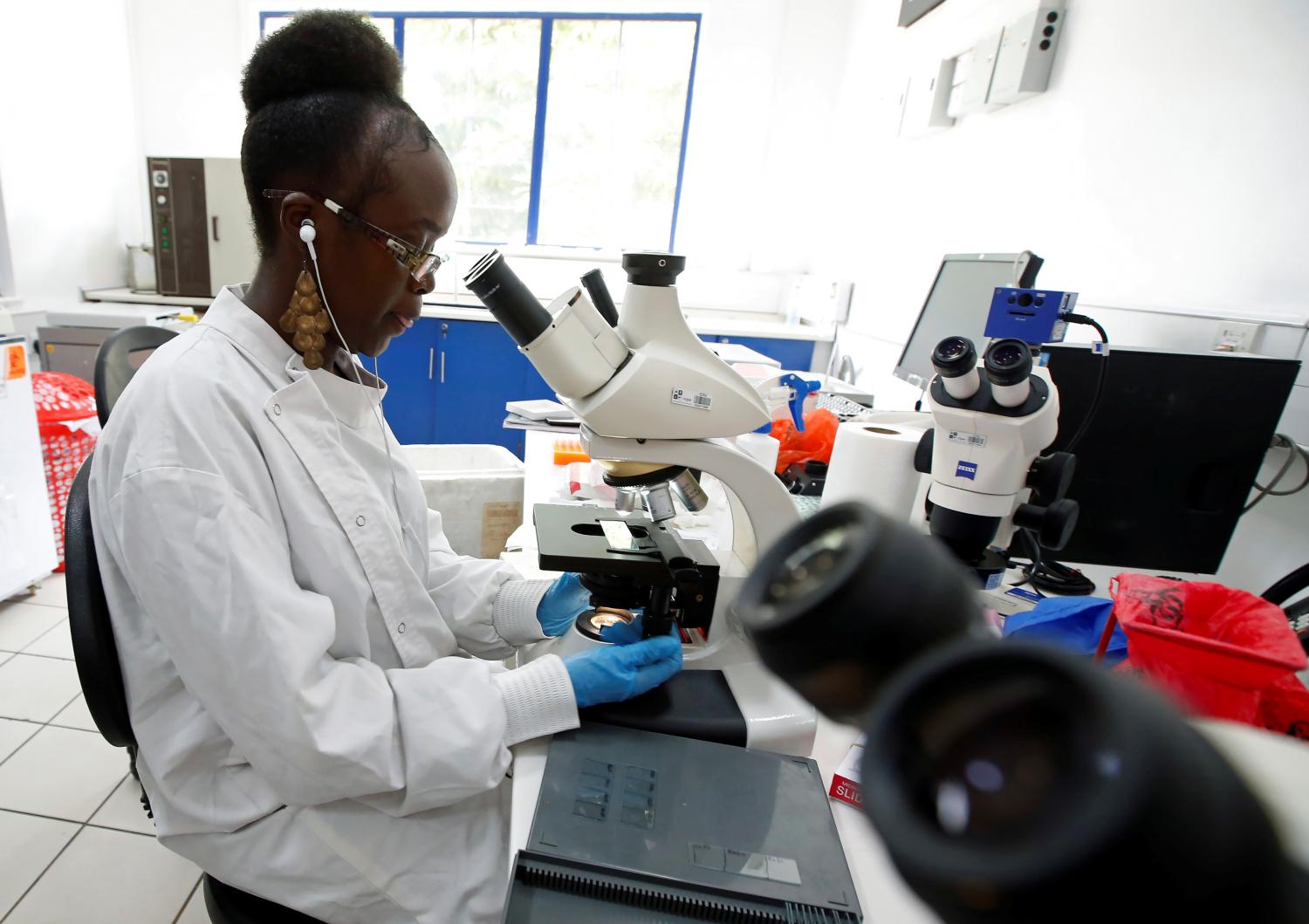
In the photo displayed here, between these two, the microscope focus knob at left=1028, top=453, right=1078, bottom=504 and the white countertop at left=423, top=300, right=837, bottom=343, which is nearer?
the microscope focus knob at left=1028, top=453, right=1078, bottom=504

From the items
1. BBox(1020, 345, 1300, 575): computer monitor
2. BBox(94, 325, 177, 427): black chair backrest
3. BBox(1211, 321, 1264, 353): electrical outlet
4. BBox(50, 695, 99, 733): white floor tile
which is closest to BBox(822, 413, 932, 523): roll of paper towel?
BBox(1020, 345, 1300, 575): computer monitor

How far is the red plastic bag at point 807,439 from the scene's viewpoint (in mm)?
1708

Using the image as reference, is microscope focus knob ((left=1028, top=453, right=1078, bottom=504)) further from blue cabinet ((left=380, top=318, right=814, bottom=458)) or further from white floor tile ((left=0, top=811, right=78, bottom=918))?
blue cabinet ((left=380, top=318, right=814, bottom=458))

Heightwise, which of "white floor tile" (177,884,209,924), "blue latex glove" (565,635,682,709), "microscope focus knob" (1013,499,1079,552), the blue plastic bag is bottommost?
"white floor tile" (177,884,209,924)

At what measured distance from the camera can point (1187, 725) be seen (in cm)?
17

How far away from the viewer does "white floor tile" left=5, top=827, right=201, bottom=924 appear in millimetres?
1377

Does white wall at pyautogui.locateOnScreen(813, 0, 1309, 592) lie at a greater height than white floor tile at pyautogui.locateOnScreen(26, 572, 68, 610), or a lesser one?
greater

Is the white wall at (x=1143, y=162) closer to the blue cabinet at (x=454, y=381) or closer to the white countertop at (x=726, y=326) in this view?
the white countertop at (x=726, y=326)

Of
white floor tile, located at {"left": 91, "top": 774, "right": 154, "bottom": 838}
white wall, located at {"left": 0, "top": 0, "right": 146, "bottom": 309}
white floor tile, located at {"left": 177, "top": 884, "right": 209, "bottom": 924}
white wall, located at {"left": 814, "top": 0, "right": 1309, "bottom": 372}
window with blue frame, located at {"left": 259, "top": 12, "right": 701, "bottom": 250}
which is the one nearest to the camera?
white wall, located at {"left": 814, "top": 0, "right": 1309, "bottom": 372}

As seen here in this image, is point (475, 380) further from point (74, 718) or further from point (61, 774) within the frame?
point (61, 774)

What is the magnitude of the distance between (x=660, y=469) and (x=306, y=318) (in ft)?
1.66

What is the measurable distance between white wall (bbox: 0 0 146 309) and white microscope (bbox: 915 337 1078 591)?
4.58 metres

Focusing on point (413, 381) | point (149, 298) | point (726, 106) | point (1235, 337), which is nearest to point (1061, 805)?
point (1235, 337)

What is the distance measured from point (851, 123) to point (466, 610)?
144 inches
